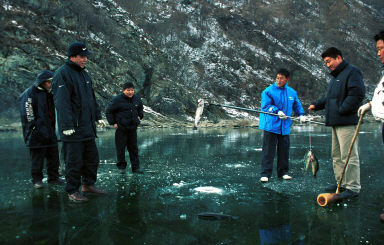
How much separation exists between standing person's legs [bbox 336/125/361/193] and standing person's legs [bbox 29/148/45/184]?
190 inches

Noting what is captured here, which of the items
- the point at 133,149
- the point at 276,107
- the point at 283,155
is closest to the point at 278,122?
the point at 276,107

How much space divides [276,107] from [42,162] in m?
4.32

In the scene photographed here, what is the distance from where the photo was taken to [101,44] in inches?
1179

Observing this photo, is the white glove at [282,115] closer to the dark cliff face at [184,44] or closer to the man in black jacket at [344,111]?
the man in black jacket at [344,111]

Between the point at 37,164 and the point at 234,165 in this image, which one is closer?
the point at 37,164

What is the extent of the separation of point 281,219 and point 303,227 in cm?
29

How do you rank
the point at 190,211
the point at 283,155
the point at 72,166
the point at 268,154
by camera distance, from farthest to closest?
the point at 283,155 → the point at 268,154 → the point at 72,166 → the point at 190,211

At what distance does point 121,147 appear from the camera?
21.4ft

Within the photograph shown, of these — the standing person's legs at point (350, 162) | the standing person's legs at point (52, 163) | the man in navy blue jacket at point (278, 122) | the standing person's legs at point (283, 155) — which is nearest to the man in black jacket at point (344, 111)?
the standing person's legs at point (350, 162)

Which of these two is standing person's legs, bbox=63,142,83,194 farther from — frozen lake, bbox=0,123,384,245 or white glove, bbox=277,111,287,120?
white glove, bbox=277,111,287,120

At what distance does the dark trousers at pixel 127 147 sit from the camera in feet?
21.2

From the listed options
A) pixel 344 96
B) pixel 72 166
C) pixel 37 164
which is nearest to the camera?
pixel 72 166

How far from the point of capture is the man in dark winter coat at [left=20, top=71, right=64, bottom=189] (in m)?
5.06

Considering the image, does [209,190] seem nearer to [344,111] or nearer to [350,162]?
[350,162]
